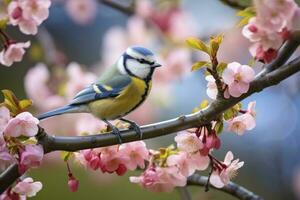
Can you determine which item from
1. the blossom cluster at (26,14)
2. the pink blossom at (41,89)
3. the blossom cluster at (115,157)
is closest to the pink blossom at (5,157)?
the blossom cluster at (115,157)

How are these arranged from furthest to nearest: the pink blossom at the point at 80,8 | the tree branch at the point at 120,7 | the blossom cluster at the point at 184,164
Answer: the pink blossom at the point at 80,8 < the tree branch at the point at 120,7 < the blossom cluster at the point at 184,164

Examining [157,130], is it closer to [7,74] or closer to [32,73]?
[32,73]

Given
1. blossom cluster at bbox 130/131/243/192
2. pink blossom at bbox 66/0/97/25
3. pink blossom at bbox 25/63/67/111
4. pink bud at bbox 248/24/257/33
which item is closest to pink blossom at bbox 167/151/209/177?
blossom cluster at bbox 130/131/243/192

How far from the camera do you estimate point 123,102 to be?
56.9 inches

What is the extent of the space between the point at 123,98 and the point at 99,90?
0.18 ft

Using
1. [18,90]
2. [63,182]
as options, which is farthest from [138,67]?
[18,90]

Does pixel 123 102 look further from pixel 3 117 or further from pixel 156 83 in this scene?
pixel 156 83

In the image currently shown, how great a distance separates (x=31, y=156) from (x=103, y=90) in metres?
0.46

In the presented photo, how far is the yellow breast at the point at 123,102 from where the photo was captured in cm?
142

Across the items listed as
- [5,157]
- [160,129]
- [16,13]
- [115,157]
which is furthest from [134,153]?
[16,13]

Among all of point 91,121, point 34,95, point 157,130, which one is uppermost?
point 157,130

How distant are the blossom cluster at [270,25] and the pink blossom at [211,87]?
0.09 meters

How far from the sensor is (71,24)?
14.6 feet

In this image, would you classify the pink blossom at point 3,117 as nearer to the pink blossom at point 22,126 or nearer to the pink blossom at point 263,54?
the pink blossom at point 22,126
